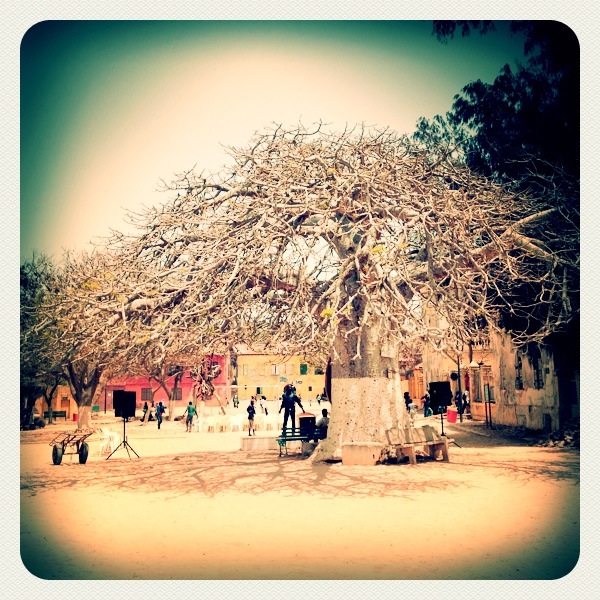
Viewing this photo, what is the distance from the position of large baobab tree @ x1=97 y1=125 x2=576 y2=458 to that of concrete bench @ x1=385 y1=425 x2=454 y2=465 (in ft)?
1.03

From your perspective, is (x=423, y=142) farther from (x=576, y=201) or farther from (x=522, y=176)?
(x=576, y=201)

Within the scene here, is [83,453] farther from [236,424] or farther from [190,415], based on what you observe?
[236,424]

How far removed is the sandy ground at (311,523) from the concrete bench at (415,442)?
0.31m

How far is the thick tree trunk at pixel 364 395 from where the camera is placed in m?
12.7

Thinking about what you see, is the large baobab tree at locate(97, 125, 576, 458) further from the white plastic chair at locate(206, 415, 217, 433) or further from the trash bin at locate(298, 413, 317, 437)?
the white plastic chair at locate(206, 415, 217, 433)

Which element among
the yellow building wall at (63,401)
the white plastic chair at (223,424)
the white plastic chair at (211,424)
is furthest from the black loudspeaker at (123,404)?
the yellow building wall at (63,401)

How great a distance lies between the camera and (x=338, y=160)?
414 inches

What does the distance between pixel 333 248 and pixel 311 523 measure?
4.85m

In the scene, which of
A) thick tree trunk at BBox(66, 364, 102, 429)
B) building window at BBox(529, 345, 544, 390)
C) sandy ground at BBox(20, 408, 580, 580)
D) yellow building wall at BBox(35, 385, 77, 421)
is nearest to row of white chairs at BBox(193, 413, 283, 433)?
thick tree trunk at BBox(66, 364, 102, 429)

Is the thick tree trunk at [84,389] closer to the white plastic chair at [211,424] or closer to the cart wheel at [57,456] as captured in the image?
the white plastic chair at [211,424]

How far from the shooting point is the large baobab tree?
9938 millimetres

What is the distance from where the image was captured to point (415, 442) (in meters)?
12.7

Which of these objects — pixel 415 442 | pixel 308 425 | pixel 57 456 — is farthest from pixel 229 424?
pixel 415 442

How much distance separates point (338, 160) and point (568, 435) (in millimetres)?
9570
